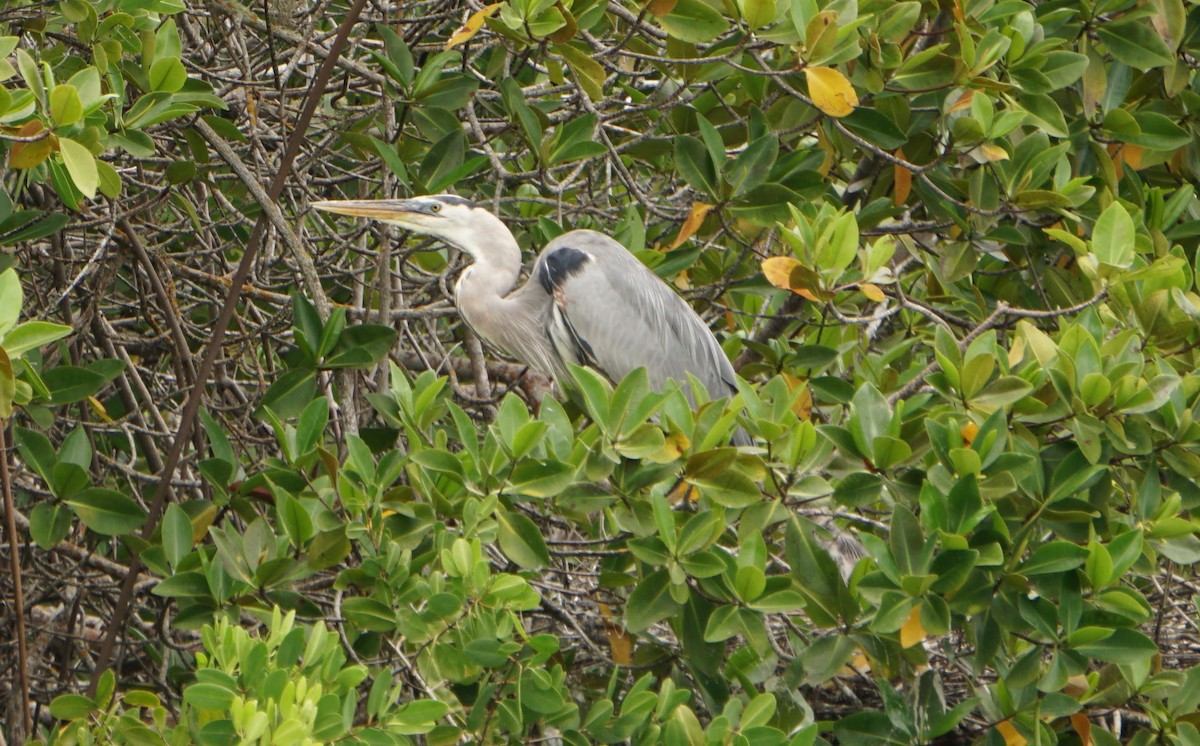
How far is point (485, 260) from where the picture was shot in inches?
171

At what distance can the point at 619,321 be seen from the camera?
14.7 ft

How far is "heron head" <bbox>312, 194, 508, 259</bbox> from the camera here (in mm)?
3689

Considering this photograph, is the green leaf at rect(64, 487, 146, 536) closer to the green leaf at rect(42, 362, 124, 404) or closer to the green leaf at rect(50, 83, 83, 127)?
the green leaf at rect(42, 362, 124, 404)

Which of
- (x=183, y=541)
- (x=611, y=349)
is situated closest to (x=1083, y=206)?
(x=611, y=349)

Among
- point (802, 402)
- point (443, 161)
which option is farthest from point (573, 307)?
point (802, 402)

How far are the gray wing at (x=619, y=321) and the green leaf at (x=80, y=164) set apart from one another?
77.4 inches

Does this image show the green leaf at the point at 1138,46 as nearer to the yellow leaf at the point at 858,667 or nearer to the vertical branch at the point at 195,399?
the yellow leaf at the point at 858,667

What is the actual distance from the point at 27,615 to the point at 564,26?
7.17 feet

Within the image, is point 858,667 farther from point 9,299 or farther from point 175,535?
point 9,299

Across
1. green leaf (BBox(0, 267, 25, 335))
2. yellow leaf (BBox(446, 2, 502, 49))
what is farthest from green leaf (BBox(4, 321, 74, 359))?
yellow leaf (BBox(446, 2, 502, 49))

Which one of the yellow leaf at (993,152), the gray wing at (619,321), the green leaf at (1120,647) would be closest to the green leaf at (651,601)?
the green leaf at (1120,647)

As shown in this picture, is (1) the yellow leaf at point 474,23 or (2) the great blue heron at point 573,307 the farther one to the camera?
(2) the great blue heron at point 573,307

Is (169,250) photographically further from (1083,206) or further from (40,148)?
(1083,206)

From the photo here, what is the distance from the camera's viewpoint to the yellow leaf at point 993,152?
312 centimetres
